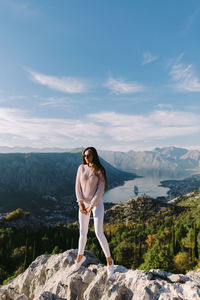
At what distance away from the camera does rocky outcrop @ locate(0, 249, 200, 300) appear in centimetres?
607

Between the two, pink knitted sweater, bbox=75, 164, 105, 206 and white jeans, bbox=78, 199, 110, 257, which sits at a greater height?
pink knitted sweater, bbox=75, 164, 105, 206

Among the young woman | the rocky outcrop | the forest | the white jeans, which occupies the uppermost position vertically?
the young woman

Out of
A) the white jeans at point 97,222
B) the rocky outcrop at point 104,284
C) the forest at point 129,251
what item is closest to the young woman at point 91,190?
the white jeans at point 97,222

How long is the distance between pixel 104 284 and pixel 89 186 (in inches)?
167

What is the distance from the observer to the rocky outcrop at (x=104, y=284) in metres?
6.07

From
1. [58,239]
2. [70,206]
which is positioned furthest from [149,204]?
[70,206]

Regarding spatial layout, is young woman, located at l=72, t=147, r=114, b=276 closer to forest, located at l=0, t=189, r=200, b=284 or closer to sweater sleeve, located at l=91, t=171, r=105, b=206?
sweater sleeve, located at l=91, t=171, r=105, b=206

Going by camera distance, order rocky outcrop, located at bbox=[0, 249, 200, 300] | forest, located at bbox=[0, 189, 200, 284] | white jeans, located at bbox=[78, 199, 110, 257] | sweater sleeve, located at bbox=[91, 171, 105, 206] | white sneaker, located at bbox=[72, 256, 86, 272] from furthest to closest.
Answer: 1. forest, located at bbox=[0, 189, 200, 284]
2. white sneaker, located at bbox=[72, 256, 86, 272]
3. white jeans, located at bbox=[78, 199, 110, 257]
4. sweater sleeve, located at bbox=[91, 171, 105, 206]
5. rocky outcrop, located at bbox=[0, 249, 200, 300]

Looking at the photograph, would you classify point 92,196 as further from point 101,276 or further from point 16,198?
point 16,198

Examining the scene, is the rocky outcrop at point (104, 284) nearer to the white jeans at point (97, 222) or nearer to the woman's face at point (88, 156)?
the white jeans at point (97, 222)

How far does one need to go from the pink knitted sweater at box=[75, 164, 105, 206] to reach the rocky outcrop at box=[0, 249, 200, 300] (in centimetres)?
353

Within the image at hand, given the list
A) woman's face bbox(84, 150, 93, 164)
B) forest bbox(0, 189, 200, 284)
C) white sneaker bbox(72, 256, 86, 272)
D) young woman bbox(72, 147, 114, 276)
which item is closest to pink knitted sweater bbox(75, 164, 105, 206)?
young woman bbox(72, 147, 114, 276)

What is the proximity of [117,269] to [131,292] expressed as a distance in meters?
1.24

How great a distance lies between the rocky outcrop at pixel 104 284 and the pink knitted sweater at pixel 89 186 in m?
3.53
